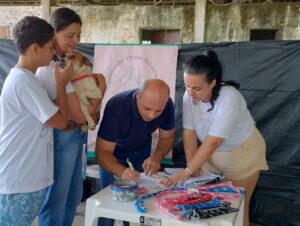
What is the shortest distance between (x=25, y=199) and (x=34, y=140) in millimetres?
223

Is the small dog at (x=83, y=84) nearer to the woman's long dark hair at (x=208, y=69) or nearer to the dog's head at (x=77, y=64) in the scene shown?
the dog's head at (x=77, y=64)

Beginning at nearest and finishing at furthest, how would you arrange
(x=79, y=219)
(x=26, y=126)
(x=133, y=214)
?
(x=133, y=214) < (x=26, y=126) < (x=79, y=219)

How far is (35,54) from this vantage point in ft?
4.36

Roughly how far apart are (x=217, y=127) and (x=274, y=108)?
120cm

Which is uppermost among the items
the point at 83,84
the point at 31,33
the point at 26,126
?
the point at 31,33

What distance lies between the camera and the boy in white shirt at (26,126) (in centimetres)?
127

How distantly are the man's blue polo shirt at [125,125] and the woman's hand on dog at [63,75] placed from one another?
282 mm

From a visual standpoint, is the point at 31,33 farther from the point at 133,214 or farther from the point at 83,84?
the point at 133,214

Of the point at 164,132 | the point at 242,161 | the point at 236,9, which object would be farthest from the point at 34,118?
the point at 236,9

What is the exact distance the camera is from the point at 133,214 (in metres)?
1.17

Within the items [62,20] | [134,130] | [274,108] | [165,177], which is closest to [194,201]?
[165,177]

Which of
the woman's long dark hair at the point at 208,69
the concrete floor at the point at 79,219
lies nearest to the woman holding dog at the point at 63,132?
the woman's long dark hair at the point at 208,69

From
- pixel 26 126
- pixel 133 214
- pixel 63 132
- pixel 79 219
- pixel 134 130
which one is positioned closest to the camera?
pixel 133 214

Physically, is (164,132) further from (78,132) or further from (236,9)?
(236,9)
